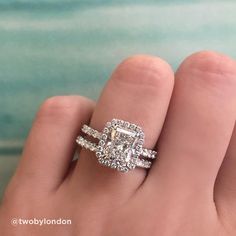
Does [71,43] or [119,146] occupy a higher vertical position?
[71,43]

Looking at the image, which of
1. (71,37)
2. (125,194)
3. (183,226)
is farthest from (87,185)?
(71,37)

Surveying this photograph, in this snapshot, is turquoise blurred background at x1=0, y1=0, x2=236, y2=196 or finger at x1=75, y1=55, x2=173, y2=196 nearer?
finger at x1=75, y1=55, x2=173, y2=196

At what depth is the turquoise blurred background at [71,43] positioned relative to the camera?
3.69 feet

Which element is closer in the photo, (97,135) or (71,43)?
(97,135)

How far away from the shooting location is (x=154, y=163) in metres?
1.04

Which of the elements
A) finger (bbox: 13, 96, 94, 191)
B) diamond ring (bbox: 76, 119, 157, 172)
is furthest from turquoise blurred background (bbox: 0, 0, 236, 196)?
diamond ring (bbox: 76, 119, 157, 172)

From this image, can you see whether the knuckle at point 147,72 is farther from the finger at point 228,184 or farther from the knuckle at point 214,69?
the finger at point 228,184

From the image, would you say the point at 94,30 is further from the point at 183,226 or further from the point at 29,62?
the point at 183,226

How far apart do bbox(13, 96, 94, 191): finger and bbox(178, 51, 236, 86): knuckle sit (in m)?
0.19

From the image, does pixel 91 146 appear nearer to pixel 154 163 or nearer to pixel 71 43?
pixel 154 163

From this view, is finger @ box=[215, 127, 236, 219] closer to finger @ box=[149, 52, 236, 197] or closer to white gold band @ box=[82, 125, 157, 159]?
finger @ box=[149, 52, 236, 197]

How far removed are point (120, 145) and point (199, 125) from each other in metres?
0.14

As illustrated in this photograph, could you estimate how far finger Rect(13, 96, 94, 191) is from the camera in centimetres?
106

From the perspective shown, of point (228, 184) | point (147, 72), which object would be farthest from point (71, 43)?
point (228, 184)
